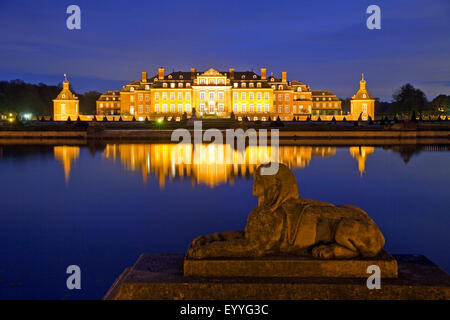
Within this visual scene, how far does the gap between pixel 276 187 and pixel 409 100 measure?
70.1m

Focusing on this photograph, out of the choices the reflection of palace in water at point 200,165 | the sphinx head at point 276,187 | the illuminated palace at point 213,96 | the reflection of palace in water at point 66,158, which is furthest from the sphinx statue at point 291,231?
the illuminated palace at point 213,96

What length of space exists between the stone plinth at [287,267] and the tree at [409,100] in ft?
225

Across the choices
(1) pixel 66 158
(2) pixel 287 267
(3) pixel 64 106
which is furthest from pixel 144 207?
(3) pixel 64 106

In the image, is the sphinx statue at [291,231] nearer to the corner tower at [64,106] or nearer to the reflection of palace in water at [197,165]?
the reflection of palace in water at [197,165]

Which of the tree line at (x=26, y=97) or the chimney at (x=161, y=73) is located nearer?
the tree line at (x=26, y=97)

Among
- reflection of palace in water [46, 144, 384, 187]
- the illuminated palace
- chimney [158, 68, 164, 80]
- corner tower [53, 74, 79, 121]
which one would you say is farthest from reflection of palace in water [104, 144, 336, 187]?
corner tower [53, 74, 79, 121]

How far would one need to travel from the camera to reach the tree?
66.7 m

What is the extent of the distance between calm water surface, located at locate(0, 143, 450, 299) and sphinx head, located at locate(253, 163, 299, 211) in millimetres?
2167

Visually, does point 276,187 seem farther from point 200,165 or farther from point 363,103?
point 363,103

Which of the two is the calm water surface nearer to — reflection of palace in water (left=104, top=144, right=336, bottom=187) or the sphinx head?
reflection of palace in water (left=104, top=144, right=336, bottom=187)

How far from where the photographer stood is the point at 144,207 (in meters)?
8.55

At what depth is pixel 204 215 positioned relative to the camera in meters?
7.86

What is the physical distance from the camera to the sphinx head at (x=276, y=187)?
4051 millimetres

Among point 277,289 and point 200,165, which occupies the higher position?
point 200,165
